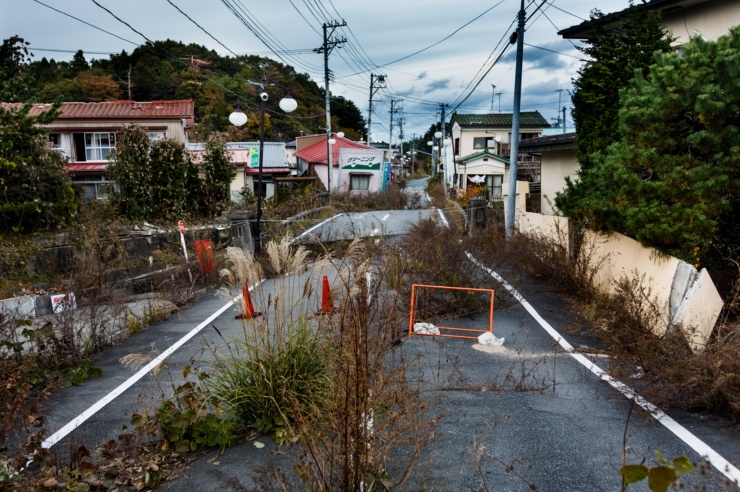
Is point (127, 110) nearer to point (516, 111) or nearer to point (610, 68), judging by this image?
point (516, 111)

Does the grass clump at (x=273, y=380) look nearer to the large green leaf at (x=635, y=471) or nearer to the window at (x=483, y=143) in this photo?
the large green leaf at (x=635, y=471)

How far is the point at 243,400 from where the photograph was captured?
565 centimetres

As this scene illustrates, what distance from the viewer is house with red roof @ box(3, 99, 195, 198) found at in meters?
38.5

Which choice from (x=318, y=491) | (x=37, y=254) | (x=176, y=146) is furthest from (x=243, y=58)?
(x=318, y=491)

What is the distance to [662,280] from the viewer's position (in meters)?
9.19

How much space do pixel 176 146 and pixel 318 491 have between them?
75.4ft

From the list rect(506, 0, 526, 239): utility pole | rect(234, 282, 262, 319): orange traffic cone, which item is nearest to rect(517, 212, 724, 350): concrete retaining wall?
rect(234, 282, 262, 319): orange traffic cone

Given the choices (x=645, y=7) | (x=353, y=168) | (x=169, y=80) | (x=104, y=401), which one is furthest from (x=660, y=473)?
(x=169, y=80)

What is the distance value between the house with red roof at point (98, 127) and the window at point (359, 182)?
17402mm

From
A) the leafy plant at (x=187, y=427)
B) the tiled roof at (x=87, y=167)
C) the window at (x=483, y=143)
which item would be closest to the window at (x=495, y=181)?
the window at (x=483, y=143)

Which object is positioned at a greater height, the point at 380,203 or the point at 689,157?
the point at 689,157

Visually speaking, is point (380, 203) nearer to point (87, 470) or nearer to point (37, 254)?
point (37, 254)

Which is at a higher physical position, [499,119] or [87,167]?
[499,119]

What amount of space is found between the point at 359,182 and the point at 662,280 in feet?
151
